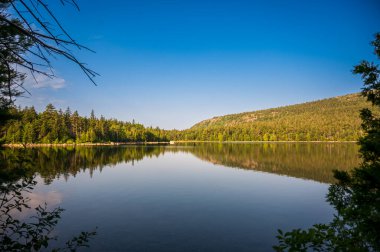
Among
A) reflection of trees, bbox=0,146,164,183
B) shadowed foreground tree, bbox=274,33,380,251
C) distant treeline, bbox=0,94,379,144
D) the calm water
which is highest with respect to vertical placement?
distant treeline, bbox=0,94,379,144

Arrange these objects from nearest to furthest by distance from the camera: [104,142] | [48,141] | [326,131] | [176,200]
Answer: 1. [176,200]
2. [48,141]
3. [104,142]
4. [326,131]

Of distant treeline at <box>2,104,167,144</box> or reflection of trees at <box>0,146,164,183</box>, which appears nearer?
reflection of trees at <box>0,146,164,183</box>

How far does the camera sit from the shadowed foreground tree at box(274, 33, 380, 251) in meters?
5.12

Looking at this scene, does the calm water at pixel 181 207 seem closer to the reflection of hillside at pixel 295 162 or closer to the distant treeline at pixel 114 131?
the reflection of hillside at pixel 295 162

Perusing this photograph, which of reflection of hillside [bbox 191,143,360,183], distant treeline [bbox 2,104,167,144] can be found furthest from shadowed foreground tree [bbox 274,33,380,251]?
distant treeline [bbox 2,104,167,144]

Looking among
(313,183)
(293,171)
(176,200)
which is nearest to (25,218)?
(176,200)

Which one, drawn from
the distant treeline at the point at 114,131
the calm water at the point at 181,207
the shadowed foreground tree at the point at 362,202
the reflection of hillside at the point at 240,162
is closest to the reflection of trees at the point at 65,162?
the reflection of hillside at the point at 240,162

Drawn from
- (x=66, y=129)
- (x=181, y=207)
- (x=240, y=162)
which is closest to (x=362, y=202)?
(x=181, y=207)

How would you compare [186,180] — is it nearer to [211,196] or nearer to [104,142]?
[211,196]

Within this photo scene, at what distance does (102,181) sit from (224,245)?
1981cm

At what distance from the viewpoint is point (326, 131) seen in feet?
595

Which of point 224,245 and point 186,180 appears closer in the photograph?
point 224,245

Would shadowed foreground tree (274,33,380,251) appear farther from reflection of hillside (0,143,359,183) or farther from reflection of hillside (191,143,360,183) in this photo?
reflection of hillside (0,143,359,183)

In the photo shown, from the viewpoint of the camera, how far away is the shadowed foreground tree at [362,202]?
5117 mm
